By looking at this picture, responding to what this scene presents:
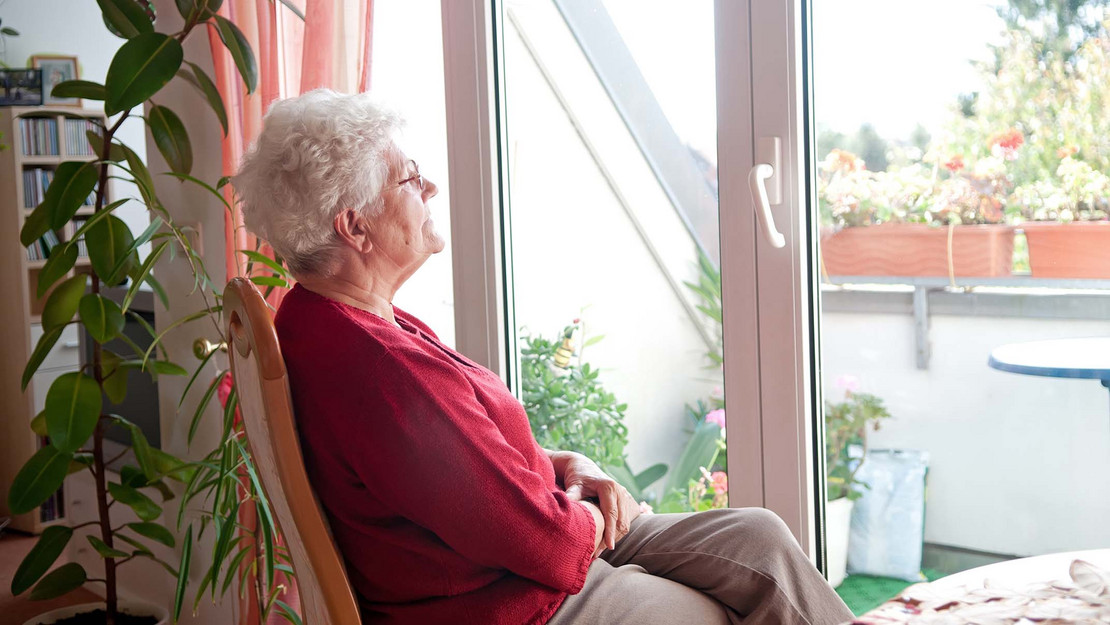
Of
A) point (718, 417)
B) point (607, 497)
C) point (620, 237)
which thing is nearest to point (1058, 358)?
point (718, 417)

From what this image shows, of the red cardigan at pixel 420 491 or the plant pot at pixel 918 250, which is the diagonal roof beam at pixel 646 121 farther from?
the red cardigan at pixel 420 491

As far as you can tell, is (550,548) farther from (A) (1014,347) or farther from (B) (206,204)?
(B) (206,204)

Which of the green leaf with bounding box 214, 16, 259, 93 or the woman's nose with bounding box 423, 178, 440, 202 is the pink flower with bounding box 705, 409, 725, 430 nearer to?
the woman's nose with bounding box 423, 178, 440, 202

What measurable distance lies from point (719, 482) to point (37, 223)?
5.26ft

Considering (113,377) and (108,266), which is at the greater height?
(108,266)

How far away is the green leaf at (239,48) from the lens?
208 cm

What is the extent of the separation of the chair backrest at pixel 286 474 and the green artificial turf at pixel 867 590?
1.00 metres

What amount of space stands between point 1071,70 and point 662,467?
3.54ft

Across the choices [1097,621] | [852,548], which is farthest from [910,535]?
[1097,621]

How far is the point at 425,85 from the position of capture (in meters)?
2.41

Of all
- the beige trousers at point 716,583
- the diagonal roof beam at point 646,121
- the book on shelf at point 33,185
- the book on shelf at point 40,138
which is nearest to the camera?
the beige trousers at point 716,583

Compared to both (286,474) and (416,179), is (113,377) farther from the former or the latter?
(286,474)

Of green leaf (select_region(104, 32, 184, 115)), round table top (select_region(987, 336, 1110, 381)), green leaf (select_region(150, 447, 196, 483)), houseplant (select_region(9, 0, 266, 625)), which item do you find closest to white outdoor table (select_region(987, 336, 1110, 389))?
round table top (select_region(987, 336, 1110, 381))

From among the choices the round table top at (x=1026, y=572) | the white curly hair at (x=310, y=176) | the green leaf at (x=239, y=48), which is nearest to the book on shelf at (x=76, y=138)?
the green leaf at (x=239, y=48)
